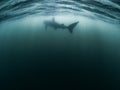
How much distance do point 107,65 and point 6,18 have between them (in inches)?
285

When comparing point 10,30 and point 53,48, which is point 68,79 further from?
point 10,30

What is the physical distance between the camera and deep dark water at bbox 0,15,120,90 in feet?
36.8

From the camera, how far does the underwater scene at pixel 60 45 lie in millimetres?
11414

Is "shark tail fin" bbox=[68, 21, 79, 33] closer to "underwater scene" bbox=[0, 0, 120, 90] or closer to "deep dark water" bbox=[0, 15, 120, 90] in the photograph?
"underwater scene" bbox=[0, 0, 120, 90]

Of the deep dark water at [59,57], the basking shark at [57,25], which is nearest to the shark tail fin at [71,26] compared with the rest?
the basking shark at [57,25]

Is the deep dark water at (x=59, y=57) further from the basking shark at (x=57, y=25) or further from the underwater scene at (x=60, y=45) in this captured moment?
the basking shark at (x=57, y=25)

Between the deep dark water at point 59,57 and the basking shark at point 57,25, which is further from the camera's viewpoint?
the basking shark at point 57,25

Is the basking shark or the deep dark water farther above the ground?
the basking shark

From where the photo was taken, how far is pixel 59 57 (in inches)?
532

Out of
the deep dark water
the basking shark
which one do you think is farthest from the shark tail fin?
the deep dark water

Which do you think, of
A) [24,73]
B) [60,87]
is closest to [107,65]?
[60,87]

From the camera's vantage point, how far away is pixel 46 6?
14.5 metres

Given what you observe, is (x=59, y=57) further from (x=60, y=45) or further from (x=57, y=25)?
(x=57, y=25)

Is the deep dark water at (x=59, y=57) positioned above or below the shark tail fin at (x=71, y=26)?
below
